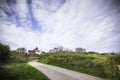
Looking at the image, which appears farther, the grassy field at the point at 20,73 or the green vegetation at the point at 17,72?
the green vegetation at the point at 17,72

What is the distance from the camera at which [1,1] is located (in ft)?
18.4

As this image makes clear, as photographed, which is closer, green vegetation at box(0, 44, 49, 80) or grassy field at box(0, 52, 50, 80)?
grassy field at box(0, 52, 50, 80)

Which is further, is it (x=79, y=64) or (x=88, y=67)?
(x=79, y=64)

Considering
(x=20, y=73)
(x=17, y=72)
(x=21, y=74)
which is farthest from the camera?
(x=17, y=72)

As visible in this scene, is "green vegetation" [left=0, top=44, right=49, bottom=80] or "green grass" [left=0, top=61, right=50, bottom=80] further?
"green vegetation" [left=0, top=44, right=49, bottom=80]

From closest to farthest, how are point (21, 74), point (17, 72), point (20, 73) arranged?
1. point (21, 74)
2. point (20, 73)
3. point (17, 72)

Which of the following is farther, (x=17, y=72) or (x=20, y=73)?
(x=17, y=72)

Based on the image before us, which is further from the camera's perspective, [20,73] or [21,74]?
[20,73]

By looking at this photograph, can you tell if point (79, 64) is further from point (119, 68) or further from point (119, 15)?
point (119, 15)

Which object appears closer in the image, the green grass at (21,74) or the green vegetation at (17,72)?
the green grass at (21,74)

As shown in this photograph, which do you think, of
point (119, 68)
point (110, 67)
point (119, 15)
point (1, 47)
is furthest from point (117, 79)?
point (1, 47)

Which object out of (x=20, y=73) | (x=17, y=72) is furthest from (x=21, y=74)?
(x=17, y=72)

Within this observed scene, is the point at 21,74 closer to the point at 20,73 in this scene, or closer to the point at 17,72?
the point at 20,73

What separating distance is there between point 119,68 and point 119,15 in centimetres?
344
